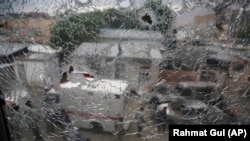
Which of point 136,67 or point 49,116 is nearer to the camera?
point 136,67

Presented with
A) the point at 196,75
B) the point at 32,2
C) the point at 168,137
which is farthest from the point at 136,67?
the point at 32,2

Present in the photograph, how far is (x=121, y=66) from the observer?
79cm

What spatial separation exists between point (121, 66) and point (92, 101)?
21 cm

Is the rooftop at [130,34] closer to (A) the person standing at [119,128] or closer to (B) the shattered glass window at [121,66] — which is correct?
(B) the shattered glass window at [121,66]

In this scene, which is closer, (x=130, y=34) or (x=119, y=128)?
(x=130, y=34)

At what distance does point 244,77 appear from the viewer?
78cm

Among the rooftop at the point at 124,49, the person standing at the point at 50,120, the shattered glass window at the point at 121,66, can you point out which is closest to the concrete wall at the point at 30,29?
the shattered glass window at the point at 121,66

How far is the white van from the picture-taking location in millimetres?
821

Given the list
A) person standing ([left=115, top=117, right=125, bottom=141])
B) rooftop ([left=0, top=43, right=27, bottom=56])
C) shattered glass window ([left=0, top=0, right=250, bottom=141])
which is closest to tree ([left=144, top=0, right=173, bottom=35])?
shattered glass window ([left=0, top=0, right=250, bottom=141])

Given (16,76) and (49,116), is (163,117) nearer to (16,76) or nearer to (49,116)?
(49,116)

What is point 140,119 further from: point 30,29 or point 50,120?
point 30,29

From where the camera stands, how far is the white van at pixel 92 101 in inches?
32.3

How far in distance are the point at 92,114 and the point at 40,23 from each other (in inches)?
17.1

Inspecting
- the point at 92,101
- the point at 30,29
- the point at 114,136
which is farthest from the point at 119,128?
the point at 30,29
